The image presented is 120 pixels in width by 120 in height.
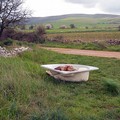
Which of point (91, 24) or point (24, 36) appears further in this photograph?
point (91, 24)

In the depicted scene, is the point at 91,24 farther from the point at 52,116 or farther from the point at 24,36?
the point at 52,116

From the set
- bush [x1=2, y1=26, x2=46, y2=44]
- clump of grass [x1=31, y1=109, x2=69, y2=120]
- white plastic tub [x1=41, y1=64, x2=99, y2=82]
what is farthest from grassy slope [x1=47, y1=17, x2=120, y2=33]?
clump of grass [x1=31, y1=109, x2=69, y2=120]

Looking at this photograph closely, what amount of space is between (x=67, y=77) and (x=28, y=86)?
170cm

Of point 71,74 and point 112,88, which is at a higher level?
point 71,74

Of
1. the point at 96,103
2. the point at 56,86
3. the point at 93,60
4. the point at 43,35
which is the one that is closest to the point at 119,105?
the point at 96,103

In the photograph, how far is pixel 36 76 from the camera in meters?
7.62

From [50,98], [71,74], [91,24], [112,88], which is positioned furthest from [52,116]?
[91,24]

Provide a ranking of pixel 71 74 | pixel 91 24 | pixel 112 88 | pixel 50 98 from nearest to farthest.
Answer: pixel 50 98
pixel 112 88
pixel 71 74
pixel 91 24

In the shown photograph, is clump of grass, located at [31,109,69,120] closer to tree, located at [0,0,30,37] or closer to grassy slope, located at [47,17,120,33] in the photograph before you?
tree, located at [0,0,30,37]

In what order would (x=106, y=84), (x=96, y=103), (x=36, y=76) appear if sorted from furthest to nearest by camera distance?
1. (x=36, y=76)
2. (x=106, y=84)
3. (x=96, y=103)

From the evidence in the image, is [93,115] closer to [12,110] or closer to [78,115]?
[78,115]

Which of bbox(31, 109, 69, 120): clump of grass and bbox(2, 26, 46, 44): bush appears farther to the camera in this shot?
bbox(2, 26, 46, 44): bush

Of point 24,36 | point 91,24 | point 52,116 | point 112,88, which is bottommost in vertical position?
point 91,24

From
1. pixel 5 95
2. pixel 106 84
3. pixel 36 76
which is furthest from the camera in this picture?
pixel 36 76
